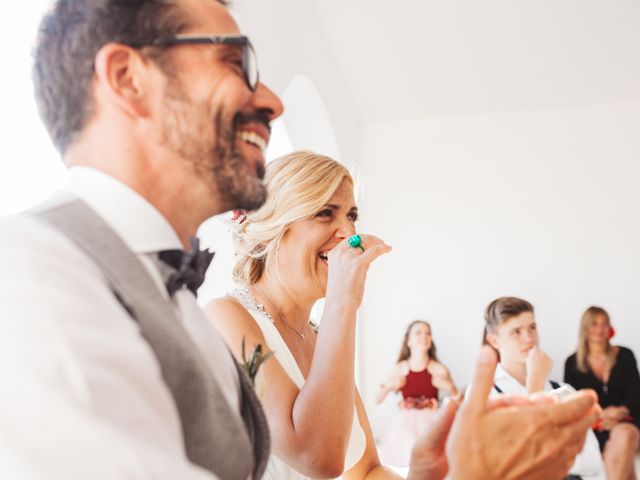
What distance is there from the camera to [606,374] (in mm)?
5777

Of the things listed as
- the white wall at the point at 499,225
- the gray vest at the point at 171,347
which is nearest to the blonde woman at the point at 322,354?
the gray vest at the point at 171,347

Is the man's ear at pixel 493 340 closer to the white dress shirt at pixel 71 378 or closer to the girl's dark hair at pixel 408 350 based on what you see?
the girl's dark hair at pixel 408 350

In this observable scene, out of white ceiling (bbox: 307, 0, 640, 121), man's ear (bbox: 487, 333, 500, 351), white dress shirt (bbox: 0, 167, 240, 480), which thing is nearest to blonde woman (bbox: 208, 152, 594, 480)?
white dress shirt (bbox: 0, 167, 240, 480)

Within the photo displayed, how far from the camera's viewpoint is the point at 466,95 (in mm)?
7266

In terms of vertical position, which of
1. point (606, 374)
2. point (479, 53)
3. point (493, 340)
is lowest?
point (606, 374)

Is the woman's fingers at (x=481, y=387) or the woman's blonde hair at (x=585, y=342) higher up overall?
the woman's fingers at (x=481, y=387)

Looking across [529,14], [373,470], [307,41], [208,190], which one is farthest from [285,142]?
[208,190]

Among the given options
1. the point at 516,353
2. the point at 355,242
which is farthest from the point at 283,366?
the point at 516,353

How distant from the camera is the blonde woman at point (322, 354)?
2.77 ft

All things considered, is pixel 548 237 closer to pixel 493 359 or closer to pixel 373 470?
pixel 373 470

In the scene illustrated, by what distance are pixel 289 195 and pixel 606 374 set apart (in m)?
4.78

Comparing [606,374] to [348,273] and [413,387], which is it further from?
[348,273]

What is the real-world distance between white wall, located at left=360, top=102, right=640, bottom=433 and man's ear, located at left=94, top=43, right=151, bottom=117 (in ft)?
21.8

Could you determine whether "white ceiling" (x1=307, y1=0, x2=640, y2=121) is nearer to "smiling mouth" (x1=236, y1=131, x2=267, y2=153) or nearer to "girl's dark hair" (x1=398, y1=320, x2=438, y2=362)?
"girl's dark hair" (x1=398, y1=320, x2=438, y2=362)
